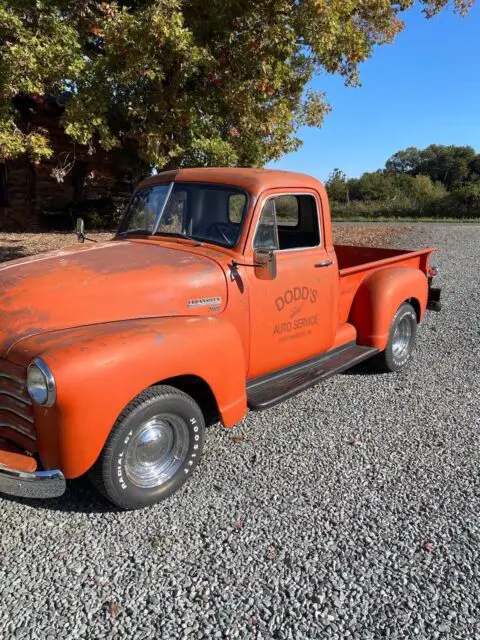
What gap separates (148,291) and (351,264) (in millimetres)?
3428

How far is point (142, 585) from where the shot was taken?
228cm

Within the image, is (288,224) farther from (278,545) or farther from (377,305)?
(278,545)

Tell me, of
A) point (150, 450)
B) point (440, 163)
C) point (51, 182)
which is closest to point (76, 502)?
point (150, 450)

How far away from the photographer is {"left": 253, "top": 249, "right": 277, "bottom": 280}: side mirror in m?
3.26

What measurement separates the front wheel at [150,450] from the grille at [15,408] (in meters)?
0.39

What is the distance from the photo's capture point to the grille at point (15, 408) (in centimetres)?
249

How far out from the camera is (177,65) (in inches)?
325

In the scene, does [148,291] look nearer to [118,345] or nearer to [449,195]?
[118,345]

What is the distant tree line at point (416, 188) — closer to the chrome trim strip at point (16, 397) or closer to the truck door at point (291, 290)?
the truck door at point (291, 290)

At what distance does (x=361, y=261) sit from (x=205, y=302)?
3.13 m

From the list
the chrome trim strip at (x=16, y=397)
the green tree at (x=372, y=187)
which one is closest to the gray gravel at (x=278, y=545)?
the chrome trim strip at (x=16, y=397)

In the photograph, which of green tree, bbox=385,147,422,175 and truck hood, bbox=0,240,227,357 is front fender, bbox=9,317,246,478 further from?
green tree, bbox=385,147,422,175

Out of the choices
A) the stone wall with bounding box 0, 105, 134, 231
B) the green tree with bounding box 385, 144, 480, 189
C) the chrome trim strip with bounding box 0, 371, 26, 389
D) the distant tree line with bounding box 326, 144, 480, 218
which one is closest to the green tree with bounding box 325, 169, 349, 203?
the distant tree line with bounding box 326, 144, 480, 218

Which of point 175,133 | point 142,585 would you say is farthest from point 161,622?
point 175,133
